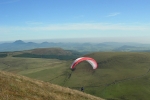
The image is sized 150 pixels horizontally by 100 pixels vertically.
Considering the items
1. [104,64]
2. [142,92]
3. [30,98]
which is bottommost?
[142,92]

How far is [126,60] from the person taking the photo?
183m

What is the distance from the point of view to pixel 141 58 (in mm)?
184625

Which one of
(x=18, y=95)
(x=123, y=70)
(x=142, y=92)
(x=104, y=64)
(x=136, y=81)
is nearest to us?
(x=18, y=95)

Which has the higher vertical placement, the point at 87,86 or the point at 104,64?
the point at 104,64

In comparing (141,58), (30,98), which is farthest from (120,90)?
(30,98)

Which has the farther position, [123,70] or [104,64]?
[104,64]

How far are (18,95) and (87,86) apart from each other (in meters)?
124

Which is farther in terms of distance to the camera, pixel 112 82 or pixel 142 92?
pixel 112 82

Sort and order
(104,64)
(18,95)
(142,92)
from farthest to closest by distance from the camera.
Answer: (104,64)
(142,92)
(18,95)

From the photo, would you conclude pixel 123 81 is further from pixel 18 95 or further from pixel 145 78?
pixel 18 95

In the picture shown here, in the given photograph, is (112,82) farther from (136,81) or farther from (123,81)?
(136,81)

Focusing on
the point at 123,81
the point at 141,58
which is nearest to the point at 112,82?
the point at 123,81

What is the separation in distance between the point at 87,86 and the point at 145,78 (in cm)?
4280

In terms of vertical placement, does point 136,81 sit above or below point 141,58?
below
